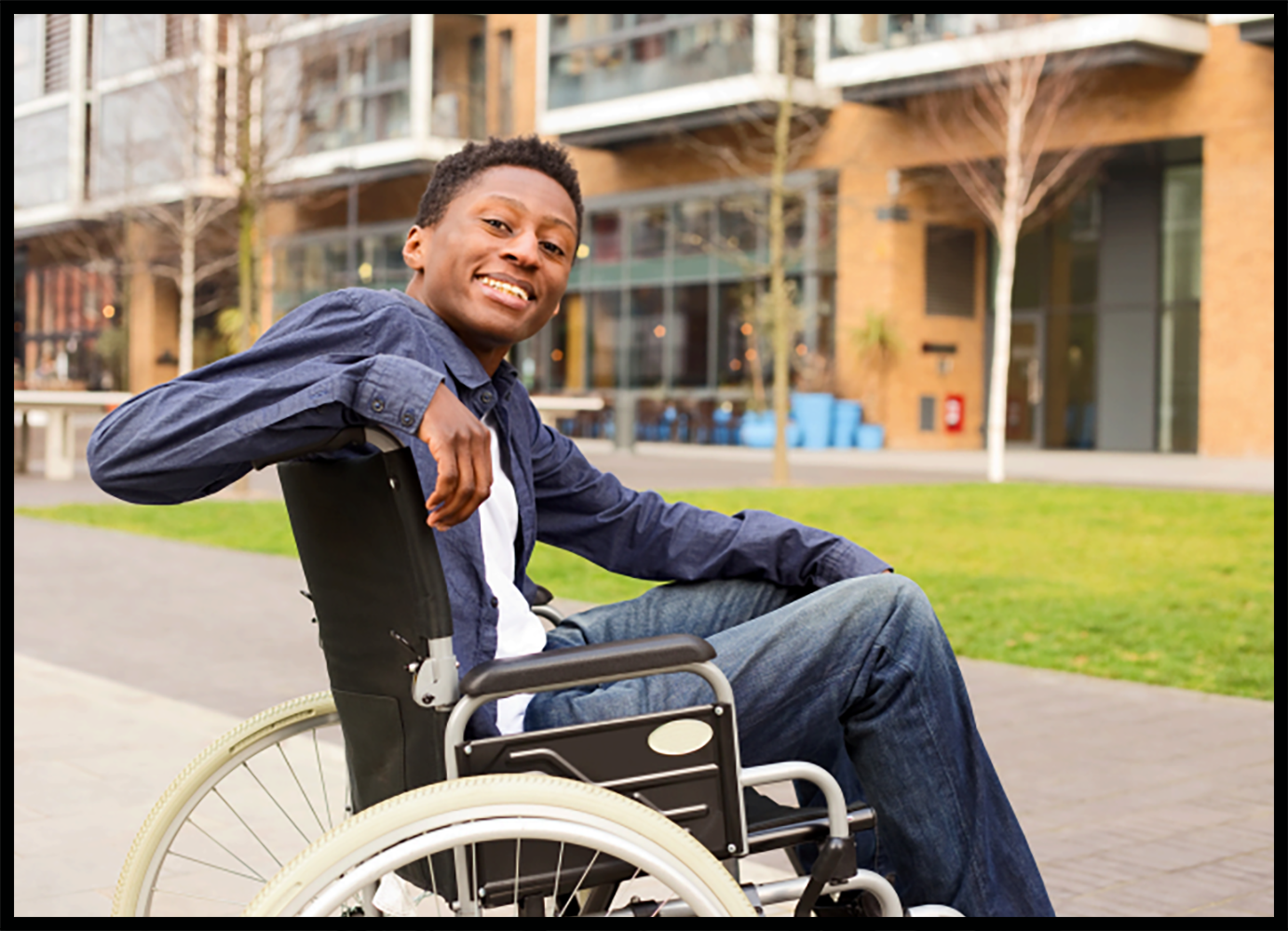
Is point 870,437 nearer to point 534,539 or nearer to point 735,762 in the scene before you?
point 534,539

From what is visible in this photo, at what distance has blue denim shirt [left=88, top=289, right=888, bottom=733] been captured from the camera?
213cm

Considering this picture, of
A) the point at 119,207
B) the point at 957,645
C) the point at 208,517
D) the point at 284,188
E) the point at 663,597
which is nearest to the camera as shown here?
the point at 663,597

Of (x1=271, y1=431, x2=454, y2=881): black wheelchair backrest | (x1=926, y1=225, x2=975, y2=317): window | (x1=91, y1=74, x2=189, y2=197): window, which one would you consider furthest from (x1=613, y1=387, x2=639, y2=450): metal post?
(x1=271, y1=431, x2=454, y2=881): black wheelchair backrest

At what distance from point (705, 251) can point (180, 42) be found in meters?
14.5

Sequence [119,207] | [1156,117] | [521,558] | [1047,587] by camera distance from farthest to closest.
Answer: [119,207], [1156,117], [1047,587], [521,558]

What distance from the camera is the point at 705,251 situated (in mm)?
31875

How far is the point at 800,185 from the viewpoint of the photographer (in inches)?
1160

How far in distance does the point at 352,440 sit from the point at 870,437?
26.7 metres

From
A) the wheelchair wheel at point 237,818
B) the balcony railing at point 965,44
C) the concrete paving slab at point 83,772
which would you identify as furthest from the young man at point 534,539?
the balcony railing at point 965,44

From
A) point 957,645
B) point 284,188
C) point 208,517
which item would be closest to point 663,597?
point 957,645

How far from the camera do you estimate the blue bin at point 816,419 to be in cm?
2858

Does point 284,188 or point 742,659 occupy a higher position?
point 284,188

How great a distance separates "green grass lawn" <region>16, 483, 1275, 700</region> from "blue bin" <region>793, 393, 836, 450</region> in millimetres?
10803

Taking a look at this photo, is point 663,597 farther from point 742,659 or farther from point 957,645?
point 957,645
